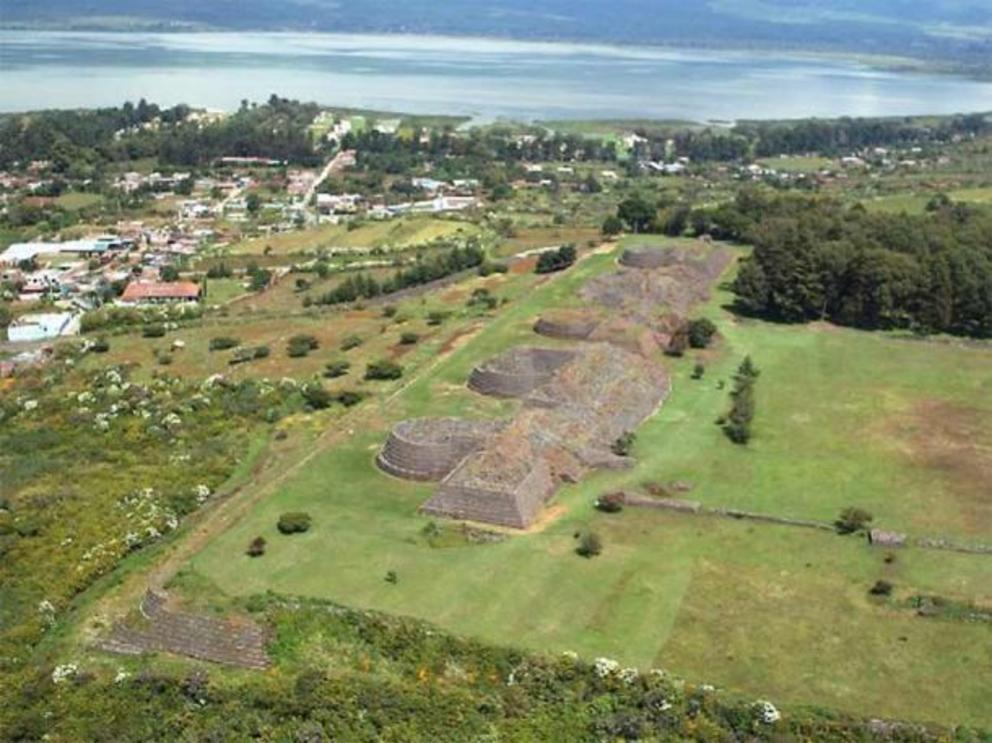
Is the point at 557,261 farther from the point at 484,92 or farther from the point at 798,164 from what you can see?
the point at 484,92

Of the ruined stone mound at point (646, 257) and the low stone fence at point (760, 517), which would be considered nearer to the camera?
the low stone fence at point (760, 517)

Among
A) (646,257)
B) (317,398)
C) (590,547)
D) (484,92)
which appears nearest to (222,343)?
(317,398)

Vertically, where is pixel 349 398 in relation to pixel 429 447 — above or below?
below

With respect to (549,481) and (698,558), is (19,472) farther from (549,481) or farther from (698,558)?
(698,558)

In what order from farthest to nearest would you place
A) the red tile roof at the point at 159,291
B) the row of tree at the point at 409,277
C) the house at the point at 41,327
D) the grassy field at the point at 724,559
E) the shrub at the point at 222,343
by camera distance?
the red tile roof at the point at 159,291, the row of tree at the point at 409,277, the house at the point at 41,327, the shrub at the point at 222,343, the grassy field at the point at 724,559

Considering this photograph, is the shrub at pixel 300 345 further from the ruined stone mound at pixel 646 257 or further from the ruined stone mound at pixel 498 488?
the ruined stone mound at pixel 646 257

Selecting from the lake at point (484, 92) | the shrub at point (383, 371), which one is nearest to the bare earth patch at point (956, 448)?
the shrub at point (383, 371)
